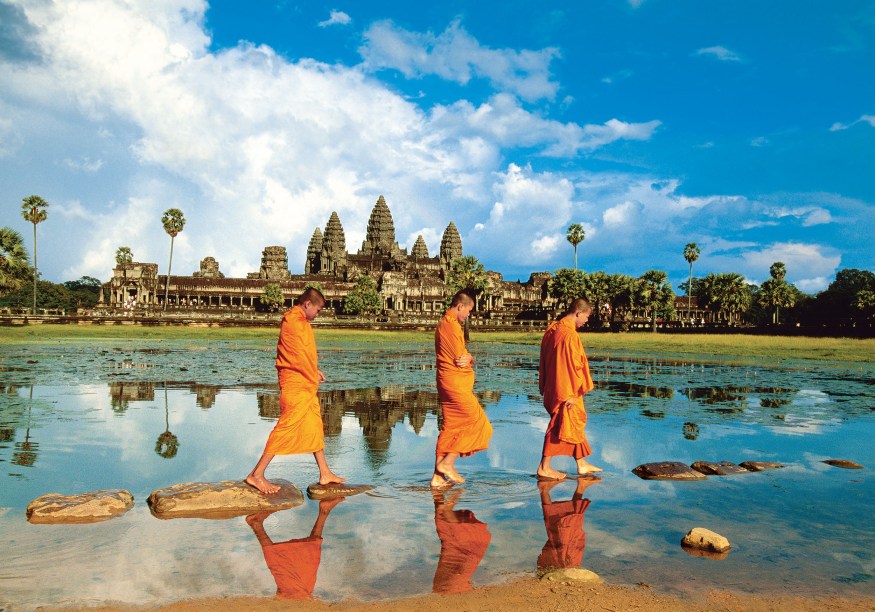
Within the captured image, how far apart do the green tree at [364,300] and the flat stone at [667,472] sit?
271ft

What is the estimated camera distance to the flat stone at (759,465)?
25.0 feet

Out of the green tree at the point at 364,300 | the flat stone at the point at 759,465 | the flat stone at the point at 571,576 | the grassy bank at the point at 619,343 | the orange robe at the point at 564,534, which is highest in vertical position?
the green tree at the point at 364,300

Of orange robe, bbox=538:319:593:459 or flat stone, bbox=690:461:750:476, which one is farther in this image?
flat stone, bbox=690:461:750:476

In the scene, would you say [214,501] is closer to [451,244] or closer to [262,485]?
[262,485]

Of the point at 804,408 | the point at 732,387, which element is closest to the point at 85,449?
the point at 804,408

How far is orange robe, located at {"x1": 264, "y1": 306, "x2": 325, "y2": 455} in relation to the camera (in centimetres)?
631

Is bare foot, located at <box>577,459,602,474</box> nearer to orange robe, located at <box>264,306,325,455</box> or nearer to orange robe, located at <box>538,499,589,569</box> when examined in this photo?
orange robe, located at <box>538,499,589,569</box>

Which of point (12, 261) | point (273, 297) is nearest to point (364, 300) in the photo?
point (273, 297)

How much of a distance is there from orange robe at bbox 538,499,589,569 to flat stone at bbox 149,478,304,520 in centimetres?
220

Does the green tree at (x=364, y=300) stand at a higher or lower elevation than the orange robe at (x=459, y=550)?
higher

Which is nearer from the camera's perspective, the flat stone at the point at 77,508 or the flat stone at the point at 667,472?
the flat stone at the point at 77,508

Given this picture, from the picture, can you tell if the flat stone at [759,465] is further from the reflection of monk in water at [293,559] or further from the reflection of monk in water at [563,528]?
the reflection of monk in water at [293,559]

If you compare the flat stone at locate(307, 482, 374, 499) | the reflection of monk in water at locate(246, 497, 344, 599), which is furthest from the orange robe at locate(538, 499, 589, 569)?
the flat stone at locate(307, 482, 374, 499)

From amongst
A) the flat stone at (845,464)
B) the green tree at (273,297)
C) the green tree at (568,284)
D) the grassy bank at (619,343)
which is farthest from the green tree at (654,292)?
the flat stone at (845,464)
